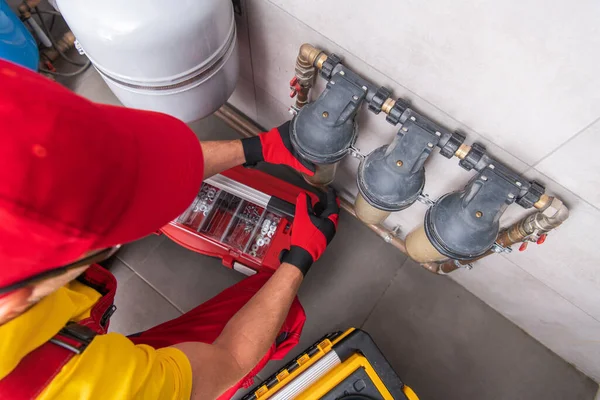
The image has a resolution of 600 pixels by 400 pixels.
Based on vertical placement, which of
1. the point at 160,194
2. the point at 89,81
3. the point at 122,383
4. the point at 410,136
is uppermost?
the point at 410,136

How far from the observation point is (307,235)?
37.9 inches

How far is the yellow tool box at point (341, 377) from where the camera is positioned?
82 cm

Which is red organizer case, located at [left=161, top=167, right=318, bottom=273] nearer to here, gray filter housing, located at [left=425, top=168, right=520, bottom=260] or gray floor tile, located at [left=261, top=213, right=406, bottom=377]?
gray floor tile, located at [left=261, top=213, right=406, bottom=377]

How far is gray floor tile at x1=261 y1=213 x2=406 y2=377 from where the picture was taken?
122cm

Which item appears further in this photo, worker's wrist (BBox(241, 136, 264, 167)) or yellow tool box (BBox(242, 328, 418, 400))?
worker's wrist (BBox(241, 136, 264, 167))

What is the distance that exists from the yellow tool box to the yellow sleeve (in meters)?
0.32

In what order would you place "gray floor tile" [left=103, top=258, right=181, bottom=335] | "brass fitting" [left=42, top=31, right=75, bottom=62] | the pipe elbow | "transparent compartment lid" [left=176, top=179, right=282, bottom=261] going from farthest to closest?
1. "brass fitting" [left=42, top=31, right=75, bottom=62]
2. "gray floor tile" [left=103, top=258, right=181, bottom=335]
3. "transparent compartment lid" [left=176, top=179, right=282, bottom=261]
4. the pipe elbow

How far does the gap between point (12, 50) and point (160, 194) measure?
105cm

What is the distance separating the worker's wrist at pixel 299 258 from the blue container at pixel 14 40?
3.26 feet

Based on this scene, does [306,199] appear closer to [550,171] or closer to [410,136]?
[410,136]

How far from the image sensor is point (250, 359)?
0.74 meters

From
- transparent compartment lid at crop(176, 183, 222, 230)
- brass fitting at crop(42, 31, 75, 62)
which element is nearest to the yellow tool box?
transparent compartment lid at crop(176, 183, 222, 230)

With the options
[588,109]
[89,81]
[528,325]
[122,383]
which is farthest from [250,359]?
[89,81]

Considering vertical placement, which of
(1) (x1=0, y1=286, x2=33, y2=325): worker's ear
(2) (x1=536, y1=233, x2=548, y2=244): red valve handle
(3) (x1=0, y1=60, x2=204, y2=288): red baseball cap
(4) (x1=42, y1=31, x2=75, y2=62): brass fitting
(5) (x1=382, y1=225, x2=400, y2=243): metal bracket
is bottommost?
(4) (x1=42, y1=31, x2=75, y2=62): brass fitting
